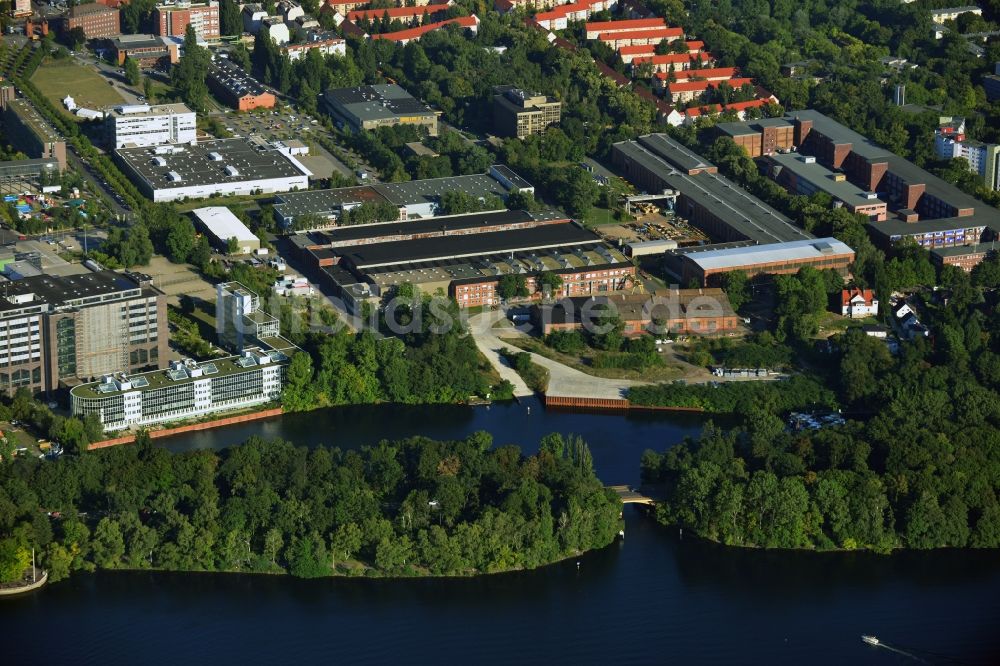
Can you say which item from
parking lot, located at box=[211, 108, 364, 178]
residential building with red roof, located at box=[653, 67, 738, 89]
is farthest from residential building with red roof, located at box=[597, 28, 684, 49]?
parking lot, located at box=[211, 108, 364, 178]

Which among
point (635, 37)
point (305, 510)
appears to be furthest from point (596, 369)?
point (635, 37)

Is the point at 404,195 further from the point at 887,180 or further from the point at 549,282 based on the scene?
the point at 887,180

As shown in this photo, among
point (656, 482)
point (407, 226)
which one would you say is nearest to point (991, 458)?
point (656, 482)

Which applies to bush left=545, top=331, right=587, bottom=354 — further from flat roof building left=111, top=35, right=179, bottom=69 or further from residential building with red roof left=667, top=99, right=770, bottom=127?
flat roof building left=111, top=35, right=179, bottom=69

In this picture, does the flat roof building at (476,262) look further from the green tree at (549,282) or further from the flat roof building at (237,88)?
the flat roof building at (237,88)

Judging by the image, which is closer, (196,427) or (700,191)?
(196,427)

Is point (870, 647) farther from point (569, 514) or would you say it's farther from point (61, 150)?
point (61, 150)
